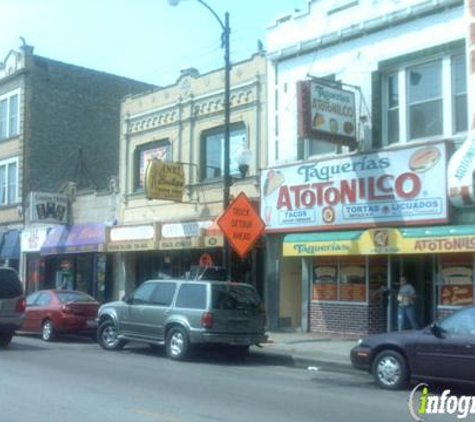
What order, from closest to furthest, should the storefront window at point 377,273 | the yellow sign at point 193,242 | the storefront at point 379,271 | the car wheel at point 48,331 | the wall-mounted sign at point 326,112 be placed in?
the storefront at point 379,271
the wall-mounted sign at point 326,112
the storefront window at point 377,273
the car wheel at point 48,331
the yellow sign at point 193,242

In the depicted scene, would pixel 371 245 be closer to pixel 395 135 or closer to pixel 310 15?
pixel 395 135

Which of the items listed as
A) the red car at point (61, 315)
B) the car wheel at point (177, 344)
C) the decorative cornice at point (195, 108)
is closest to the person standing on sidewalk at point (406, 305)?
the car wheel at point (177, 344)

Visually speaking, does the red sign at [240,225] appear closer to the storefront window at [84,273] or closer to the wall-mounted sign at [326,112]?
the wall-mounted sign at [326,112]

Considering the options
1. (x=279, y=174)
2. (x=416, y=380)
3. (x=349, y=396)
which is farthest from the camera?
(x=279, y=174)

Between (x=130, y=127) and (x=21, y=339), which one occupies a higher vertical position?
(x=130, y=127)

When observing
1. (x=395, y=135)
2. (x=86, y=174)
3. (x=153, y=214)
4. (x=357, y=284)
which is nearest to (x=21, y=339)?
(x=153, y=214)

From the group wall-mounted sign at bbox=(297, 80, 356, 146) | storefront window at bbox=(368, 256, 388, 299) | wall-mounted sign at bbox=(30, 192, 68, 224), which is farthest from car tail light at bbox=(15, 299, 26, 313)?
wall-mounted sign at bbox=(30, 192, 68, 224)

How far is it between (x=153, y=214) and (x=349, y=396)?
52.5ft

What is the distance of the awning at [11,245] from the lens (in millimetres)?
33031

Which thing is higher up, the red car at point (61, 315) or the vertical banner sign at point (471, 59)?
the vertical banner sign at point (471, 59)

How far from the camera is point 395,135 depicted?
19391 millimetres

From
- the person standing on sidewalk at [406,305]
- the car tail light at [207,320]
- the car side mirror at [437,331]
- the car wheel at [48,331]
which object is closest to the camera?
the car side mirror at [437,331]

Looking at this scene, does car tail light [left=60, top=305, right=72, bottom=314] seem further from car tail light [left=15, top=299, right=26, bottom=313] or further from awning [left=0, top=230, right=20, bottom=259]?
awning [left=0, top=230, right=20, bottom=259]

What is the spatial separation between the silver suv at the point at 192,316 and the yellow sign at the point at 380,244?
131 inches
